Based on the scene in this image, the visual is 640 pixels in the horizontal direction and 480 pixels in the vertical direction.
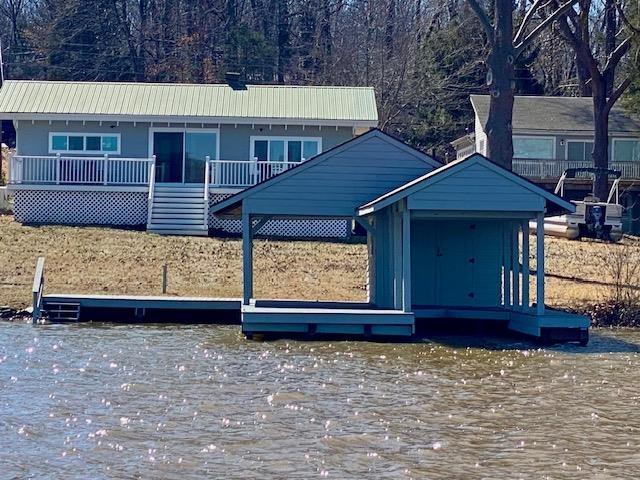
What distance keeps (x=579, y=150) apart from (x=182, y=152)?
71.6ft

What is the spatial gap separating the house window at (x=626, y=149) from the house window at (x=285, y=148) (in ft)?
66.5

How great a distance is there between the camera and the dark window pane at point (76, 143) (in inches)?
1468

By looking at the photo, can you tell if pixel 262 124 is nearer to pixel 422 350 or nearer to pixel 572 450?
pixel 422 350

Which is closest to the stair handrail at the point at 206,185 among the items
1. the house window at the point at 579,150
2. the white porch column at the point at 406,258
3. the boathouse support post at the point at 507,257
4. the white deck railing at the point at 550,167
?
the boathouse support post at the point at 507,257

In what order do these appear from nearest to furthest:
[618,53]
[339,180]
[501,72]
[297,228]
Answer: [339,180] → [501,72] → [297,228] → [618,53]

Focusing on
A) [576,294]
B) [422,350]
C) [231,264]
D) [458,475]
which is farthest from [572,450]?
[231,264]

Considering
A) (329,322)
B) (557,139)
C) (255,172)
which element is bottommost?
(329,322)

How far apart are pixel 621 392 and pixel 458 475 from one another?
573 cm

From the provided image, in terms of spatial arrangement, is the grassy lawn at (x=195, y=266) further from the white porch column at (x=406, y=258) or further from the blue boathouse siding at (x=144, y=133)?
the white porch column at (x=406, y=258)

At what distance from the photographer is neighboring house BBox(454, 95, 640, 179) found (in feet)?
168

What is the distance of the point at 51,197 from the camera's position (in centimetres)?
3572

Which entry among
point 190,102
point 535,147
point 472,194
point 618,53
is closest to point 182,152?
point 190,102

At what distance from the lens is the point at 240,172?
3634cm

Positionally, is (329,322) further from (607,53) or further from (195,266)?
(607,53)
